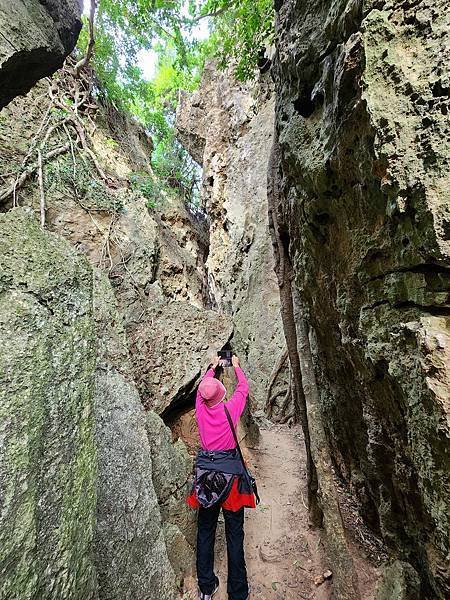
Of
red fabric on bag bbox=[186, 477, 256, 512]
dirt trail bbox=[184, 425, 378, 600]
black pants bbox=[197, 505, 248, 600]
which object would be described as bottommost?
dirt trail bbox=[184, 425, 378, 600]

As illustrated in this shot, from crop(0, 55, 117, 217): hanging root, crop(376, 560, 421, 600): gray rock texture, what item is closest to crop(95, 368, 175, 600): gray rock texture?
crop(376, 560, 421, 600): gray rock texture

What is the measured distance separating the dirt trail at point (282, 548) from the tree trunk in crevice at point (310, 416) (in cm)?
34

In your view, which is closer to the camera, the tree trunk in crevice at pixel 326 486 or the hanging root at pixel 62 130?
the tree trunk in crevice at pixel 326 486

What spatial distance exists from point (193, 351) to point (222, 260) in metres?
6.78

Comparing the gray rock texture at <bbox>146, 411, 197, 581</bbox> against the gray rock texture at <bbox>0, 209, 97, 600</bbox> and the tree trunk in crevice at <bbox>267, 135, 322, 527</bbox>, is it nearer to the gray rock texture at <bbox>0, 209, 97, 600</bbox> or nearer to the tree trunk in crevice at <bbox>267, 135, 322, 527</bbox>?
the tree trunk in crevice at <bbox>267, 135, 322, 527</bbox>

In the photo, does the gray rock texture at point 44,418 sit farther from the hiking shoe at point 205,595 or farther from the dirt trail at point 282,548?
the dirt trail at point 282,548

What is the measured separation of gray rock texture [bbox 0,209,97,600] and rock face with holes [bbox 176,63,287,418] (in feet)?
19.5

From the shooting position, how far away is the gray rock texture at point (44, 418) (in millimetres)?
1282

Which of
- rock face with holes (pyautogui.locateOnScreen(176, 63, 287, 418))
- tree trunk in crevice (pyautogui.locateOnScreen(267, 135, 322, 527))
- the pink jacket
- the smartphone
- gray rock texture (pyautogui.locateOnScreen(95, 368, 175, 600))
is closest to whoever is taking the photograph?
gray rock texture (pyautogui.locateOnScreen(95, 368, 175, 600))

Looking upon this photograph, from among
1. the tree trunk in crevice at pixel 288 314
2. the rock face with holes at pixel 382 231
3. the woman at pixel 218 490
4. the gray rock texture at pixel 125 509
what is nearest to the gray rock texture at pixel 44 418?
the gray rock texture at pixel 125 509

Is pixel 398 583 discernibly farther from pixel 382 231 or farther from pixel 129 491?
pixel 382 231

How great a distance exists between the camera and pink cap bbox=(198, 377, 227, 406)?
3119 mm

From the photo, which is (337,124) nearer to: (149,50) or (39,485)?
(39,485)

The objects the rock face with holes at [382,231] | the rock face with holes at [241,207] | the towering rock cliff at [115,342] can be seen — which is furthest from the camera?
the rock face with holes at [241,207]
